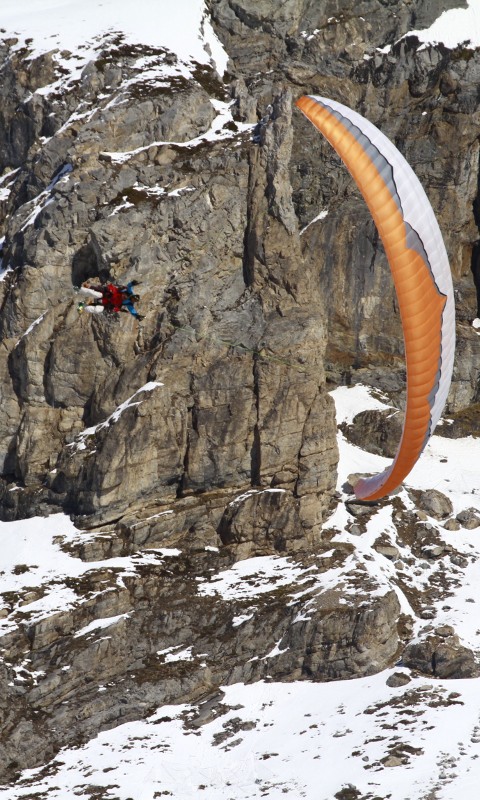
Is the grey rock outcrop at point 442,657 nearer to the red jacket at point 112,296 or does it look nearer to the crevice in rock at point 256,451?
the crevice in rock at point 256,451

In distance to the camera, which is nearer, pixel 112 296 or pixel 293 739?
pixel 293 739

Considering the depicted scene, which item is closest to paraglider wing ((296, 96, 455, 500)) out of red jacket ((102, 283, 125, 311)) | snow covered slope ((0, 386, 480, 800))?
snow covered slope ((0, 386, 480, 800))

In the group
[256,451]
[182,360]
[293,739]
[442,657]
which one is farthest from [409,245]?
[182,360]

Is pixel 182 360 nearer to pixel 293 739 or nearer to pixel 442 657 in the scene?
pixel 442 657

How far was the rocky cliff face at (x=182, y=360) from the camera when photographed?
3731cm

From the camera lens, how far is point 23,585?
39.1 meters

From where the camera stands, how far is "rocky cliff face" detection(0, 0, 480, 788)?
3731 cm

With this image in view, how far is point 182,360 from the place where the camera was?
Answer: 139ft

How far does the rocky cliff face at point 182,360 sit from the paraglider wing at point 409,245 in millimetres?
9037

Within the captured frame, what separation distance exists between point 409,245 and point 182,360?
44.8 ft

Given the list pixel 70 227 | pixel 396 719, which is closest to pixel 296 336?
pixel 70 227

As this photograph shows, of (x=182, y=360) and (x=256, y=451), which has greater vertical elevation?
(x=182, y=360)

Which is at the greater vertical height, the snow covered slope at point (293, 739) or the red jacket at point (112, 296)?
the red jacket at point (112, 296)

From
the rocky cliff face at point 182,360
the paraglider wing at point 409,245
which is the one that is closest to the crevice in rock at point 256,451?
the rocky cliff face at point 182,360
